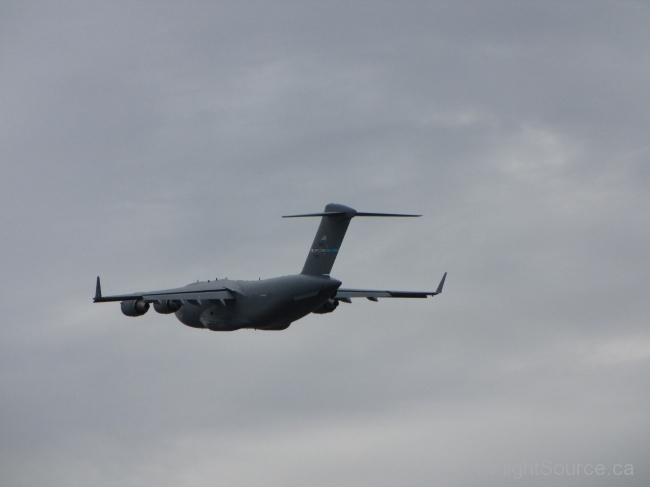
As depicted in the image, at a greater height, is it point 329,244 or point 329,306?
point 329,306

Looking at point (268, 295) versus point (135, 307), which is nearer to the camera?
point (268, 295)

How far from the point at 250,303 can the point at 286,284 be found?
8.44 feet

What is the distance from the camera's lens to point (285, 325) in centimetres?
5128

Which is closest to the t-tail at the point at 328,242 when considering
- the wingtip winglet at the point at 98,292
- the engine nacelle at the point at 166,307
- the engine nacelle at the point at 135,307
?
the engine nacelle at the point at 166,307

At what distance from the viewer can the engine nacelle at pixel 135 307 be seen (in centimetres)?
5091

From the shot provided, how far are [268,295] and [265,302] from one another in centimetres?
40

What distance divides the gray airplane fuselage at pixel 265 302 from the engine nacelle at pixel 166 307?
92 cm

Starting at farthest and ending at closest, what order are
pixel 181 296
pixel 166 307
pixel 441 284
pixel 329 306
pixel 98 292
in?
pixel 329 306 → pixel 441 284 → pixel 166 307 → pixel 181 296 → pixel 98 292

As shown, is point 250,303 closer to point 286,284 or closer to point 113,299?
point 286,284

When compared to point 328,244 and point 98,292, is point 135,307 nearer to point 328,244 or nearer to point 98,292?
point 98,292

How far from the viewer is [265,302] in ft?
160

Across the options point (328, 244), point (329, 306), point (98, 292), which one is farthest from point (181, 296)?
point (329, 306)

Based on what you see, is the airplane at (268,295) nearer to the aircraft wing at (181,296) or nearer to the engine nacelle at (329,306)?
the aircraft wing at (181,296)

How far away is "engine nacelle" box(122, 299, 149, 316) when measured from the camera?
50.9 meters
